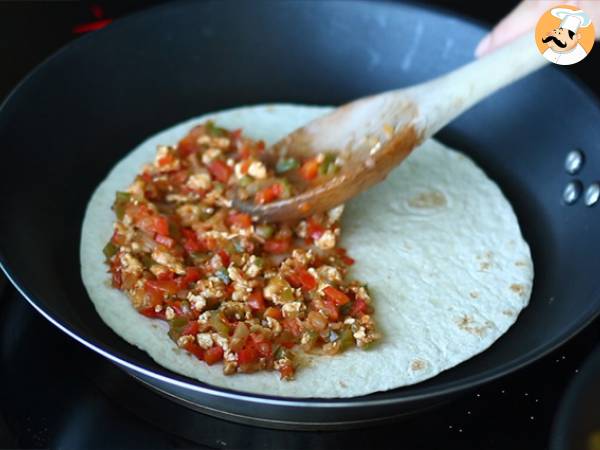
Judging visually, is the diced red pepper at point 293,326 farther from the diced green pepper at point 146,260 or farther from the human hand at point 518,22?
the human hand at point 518,22

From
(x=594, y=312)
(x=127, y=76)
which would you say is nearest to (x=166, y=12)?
(x=127, y=76)

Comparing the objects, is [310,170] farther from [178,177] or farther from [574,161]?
[574,161]

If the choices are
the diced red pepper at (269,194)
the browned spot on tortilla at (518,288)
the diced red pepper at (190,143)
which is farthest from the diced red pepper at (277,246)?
the browned spot on tortilla at (518,288)

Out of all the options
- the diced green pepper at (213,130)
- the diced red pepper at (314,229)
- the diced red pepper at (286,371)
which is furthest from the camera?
the diced green pepper at (213,130)

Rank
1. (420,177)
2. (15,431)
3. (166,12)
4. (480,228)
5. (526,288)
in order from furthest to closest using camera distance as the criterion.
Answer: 1. (166,12)
2. (420,177)
3. (480,228)
4. (526,288)
5. (15,431)

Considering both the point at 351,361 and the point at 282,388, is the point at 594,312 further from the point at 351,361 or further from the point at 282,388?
the point at 282,388
